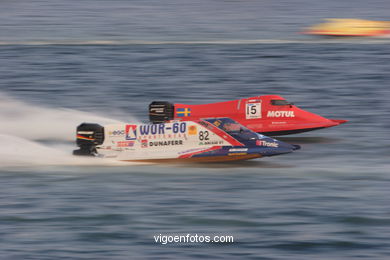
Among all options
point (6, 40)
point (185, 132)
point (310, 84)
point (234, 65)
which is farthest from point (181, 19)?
point (185, 132)

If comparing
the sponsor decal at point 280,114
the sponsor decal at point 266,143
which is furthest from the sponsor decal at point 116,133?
the sponsor decal at point 280,114

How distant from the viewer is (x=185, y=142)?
46.3 feet

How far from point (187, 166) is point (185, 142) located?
577mm

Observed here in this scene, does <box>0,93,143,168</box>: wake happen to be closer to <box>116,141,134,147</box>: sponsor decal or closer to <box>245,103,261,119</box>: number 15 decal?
<box>116,141,134,147</box>: sponsor decal

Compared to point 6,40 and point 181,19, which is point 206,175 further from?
point 181,19

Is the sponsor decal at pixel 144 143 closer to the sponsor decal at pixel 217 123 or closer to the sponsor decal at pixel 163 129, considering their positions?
the sponsor decal at pixel 163 129

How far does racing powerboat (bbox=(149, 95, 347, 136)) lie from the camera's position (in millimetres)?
16516

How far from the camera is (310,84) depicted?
885 inches

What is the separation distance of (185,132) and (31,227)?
3918 millimetres

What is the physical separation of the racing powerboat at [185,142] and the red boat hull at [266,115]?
2352 mm

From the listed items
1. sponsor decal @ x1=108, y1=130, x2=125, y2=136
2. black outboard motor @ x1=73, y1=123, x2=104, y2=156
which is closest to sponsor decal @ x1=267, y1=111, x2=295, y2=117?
sponsor decal @ x1=108, y1=130, x2=125, y2=136

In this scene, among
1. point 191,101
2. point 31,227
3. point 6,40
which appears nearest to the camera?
point 31,227

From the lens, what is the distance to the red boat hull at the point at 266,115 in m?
16.6

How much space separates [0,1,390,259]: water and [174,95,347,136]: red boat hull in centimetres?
43
